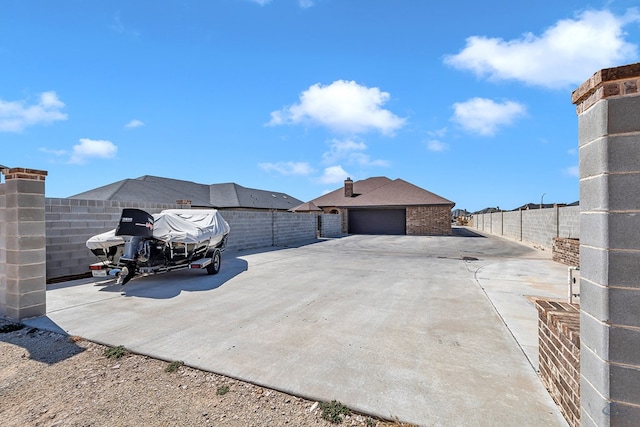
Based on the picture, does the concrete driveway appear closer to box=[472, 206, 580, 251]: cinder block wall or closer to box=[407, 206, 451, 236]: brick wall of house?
box=[472, 206, 580, 251]: cinder block wall

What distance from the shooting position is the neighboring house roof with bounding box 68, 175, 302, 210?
25.5 m

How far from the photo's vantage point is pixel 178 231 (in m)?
7.79

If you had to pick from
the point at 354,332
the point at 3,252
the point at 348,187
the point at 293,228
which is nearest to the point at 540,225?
the point at 293,228

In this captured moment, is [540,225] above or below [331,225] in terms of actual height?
above

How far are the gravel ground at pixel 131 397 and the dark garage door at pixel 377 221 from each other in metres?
26.9

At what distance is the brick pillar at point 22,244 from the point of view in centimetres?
490

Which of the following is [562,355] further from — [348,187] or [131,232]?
[348,187]

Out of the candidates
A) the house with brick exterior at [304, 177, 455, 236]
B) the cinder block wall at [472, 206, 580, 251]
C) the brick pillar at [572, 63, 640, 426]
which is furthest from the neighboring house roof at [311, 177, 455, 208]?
the brick pillar at [572, 63, 640, 426]

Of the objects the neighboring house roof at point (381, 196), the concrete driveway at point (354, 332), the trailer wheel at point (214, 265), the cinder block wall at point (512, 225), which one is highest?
the neighboring house roof at point (381, 196)

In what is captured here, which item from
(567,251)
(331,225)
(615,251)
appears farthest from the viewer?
(331,225)

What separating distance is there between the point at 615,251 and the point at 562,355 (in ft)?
3.97

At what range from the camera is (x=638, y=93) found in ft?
5.66

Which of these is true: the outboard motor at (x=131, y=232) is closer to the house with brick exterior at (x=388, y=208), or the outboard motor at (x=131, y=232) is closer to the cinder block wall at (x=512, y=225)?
the cinder block wall at (x=512, y=225)

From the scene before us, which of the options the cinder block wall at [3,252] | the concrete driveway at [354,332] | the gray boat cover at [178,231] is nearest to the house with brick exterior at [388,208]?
the concrete driveway at [354,332]
